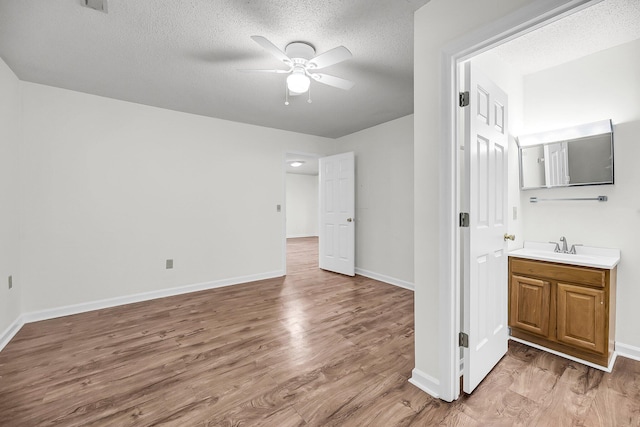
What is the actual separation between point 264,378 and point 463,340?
4.40 feet

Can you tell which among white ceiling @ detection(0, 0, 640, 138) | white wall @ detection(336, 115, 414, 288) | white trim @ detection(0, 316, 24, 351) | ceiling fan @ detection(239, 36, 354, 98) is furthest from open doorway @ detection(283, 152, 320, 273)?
ceiling fan @ detection(239, 36, 354, 98)

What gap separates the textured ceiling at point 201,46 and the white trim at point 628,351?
9.49 ft

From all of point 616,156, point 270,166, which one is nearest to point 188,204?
point 270,166

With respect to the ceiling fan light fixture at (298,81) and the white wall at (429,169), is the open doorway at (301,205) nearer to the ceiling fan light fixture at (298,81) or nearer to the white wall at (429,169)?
the ceiling fan light fixture at (298,81)

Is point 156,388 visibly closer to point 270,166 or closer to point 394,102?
point 270,166

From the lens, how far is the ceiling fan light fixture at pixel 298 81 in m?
2.23

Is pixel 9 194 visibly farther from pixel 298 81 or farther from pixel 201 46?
pixel 298 81

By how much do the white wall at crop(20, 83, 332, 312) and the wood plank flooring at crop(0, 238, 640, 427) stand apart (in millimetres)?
579

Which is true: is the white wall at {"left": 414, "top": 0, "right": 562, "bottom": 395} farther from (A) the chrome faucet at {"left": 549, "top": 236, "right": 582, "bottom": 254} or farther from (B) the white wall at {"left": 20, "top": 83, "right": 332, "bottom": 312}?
(B) the white wall at {"left": 20, "top": 83, "right": 332, "bottom": 312}

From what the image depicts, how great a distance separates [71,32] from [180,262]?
2658 millimetres

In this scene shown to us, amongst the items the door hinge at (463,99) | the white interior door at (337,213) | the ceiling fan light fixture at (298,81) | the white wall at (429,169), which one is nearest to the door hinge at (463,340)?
the white wall at (429,169)

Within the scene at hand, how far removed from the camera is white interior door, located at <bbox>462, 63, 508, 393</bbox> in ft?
5.56

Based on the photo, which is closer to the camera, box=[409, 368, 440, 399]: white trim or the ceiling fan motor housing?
box=[409, 368, 440, 399]: white trim

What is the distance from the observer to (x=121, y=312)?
3094 mm
